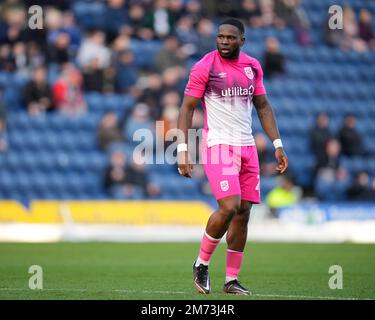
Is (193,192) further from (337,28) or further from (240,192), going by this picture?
(240,192)

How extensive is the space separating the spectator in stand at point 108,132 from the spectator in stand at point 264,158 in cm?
282

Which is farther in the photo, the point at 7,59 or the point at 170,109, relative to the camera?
the point at 7,59

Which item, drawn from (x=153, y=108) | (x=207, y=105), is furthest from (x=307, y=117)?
(x=207, y=105)

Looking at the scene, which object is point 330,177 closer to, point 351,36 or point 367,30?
point 351,36

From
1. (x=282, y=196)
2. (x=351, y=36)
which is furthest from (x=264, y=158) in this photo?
(x=351, y=36)

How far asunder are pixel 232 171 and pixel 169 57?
43.4 ft

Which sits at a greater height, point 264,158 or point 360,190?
point 264,158

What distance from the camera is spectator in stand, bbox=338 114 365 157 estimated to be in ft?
74.1

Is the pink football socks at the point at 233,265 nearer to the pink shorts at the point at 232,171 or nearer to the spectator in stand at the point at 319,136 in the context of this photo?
the pink shorts at the point at 232,171

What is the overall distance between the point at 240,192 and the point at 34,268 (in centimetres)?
357

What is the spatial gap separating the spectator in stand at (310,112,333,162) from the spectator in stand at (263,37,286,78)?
6.27ft

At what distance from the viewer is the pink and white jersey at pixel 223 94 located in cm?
937

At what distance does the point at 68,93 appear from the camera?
21234 mm
